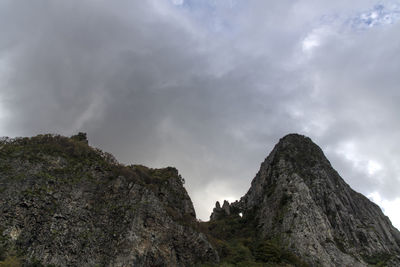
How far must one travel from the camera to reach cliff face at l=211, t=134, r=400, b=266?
64250 millimetres

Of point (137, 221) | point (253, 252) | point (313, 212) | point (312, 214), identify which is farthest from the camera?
point (313, 212)

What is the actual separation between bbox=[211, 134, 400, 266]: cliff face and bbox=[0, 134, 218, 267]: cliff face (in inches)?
1010

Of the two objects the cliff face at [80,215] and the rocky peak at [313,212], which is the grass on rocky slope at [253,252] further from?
the cliff face at [80,215]

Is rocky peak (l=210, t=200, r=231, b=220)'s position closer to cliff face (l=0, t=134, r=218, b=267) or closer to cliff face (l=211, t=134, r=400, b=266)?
cliff face (l=211, t=134, r=400, b=266)

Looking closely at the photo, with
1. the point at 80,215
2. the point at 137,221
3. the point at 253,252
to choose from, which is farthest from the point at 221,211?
the point at 80,215

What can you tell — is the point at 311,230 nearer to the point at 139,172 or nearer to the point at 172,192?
the point at 172,192

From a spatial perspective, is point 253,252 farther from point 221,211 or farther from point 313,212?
point 221,211

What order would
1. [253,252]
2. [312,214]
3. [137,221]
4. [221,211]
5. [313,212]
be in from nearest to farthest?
[137,221] → [253,252] → [312,214] → [313,212] → [221,211]

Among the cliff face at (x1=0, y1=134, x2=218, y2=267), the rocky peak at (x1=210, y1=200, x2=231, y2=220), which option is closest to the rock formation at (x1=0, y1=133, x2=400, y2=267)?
the cliff face at (x1=0, y1=134, x2=218, y2=267)

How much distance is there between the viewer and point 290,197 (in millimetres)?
A: 76812

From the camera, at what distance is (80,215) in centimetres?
4853

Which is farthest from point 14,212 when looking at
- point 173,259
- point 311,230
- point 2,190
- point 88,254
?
point 311,230

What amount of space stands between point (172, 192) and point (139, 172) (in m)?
10.8

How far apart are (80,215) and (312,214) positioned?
58290 millimetres
